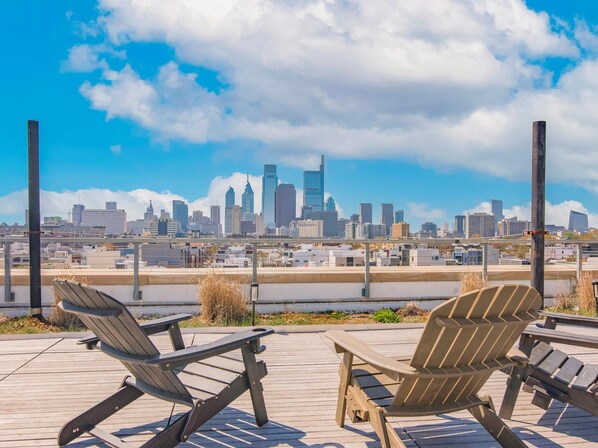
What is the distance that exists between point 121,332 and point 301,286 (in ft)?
18.1

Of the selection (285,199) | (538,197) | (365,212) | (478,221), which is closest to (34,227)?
(538,197)

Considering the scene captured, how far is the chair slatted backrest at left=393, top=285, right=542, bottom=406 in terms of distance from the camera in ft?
6.69

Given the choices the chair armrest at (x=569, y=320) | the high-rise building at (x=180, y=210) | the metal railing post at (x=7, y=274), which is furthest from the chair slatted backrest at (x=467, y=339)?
the high-rise building at (x=180, y=210)

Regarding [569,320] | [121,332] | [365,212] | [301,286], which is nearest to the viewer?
[121,332]

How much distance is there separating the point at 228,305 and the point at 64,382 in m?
3.01

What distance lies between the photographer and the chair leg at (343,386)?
2619 mm

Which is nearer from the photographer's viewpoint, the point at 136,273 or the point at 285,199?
the point at 136,273

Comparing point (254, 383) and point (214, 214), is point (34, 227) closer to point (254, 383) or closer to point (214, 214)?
point (254, 383)

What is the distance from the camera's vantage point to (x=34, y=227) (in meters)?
6.51

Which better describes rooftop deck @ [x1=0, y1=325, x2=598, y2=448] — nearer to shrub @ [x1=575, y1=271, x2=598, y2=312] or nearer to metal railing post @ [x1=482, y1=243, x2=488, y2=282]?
shrub @ [x1=575, y1=271, x2=598, y2=312]

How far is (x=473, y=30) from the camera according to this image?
30.6 ft

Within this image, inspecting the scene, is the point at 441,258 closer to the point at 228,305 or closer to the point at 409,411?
the point at 228,305

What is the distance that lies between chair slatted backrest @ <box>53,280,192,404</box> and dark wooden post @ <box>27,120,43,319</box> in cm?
457

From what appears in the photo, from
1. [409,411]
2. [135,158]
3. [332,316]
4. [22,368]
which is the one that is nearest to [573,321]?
[409,411]
